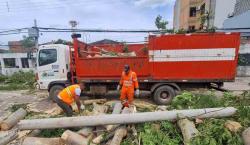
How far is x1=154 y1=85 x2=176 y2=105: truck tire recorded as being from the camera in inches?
300

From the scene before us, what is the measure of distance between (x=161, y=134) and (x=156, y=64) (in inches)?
139

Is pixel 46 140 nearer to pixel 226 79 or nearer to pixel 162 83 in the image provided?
pixel 162 83

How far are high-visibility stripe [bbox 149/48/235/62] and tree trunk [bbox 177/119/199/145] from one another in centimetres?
320

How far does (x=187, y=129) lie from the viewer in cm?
414

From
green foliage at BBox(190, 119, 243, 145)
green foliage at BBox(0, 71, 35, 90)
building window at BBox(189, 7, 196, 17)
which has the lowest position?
green foliage at BBox(0, 71, 35, 90)

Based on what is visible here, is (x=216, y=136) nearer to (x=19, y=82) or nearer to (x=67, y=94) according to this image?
(x=67, y=94)

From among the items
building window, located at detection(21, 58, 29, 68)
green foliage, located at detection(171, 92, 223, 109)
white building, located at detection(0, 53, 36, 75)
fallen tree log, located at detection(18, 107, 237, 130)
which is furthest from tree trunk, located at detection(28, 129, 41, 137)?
building window, located at detection(21, 58, 29, 68)

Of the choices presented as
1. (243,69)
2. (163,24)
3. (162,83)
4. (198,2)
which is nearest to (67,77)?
(162,83)

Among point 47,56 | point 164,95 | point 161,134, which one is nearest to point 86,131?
point 161,134

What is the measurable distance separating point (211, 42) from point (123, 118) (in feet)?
14.5

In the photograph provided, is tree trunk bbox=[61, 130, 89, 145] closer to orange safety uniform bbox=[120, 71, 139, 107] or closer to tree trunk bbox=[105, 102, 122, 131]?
tree trunk bbox=[105, 102, 122, 131]

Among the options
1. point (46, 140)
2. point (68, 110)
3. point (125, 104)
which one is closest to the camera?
point (46, 140)

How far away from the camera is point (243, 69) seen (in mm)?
17141

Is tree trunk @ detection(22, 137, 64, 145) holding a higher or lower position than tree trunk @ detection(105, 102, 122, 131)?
lower
